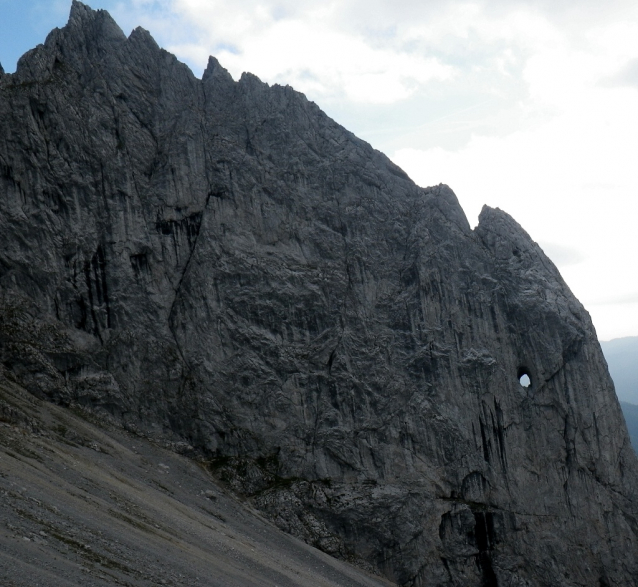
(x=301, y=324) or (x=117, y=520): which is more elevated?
(x=301, y=324)

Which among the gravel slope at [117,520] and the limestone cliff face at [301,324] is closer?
the gravel slope at [117,520]

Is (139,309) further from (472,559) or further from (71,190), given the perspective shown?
(472,559)

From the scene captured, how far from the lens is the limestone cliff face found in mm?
53906

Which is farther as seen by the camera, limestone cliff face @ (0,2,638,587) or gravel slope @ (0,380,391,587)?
limestone cliff face @ (0,2,638,587)

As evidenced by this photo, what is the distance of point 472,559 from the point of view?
54844 millimetres

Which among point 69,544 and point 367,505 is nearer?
point 69,544

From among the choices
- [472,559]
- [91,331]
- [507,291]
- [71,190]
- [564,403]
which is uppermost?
[507,291]

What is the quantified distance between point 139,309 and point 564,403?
142 feet

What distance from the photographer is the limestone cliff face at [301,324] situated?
5391 centimetres

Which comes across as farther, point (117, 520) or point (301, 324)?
point (301, 324)

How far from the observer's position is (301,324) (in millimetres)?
59469

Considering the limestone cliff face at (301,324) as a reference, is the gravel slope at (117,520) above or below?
below

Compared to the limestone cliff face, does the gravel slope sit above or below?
below

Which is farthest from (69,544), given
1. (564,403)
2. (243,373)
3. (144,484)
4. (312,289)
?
(564,403)
